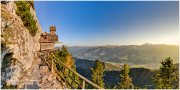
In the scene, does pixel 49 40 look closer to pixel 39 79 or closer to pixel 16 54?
pixel 39 79

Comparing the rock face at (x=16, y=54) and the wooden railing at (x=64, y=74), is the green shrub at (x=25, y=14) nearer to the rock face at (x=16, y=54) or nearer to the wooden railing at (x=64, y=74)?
the rock face at (x=16, y=54)

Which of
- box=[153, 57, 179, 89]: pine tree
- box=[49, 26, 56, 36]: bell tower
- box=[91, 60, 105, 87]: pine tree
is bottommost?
box=[91, 60, 105, 87]: pine tree

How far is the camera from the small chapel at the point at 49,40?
69.2ft

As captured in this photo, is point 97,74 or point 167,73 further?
point 97,74

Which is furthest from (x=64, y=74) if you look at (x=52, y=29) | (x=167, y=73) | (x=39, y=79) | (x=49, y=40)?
(x=167, y=73)

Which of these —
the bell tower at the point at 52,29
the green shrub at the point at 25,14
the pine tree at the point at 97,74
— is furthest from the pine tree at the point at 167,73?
the green shrub at the point at 25,14

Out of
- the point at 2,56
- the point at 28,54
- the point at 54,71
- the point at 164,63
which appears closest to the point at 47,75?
the point at 54,71

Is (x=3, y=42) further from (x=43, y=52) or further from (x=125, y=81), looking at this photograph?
(x=125, y=81)

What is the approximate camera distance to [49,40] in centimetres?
2114

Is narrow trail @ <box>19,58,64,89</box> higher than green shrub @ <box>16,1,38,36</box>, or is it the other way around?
green shrub @ <box>16,1,38,36</box>

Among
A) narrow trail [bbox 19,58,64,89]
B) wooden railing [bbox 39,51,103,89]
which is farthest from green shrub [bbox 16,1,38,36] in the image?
narrow trail [bbox 19,58,64,89]

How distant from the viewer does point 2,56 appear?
11578 mm

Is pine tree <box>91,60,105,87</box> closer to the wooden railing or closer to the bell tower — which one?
the bell tower

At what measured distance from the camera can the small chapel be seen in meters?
21.1
